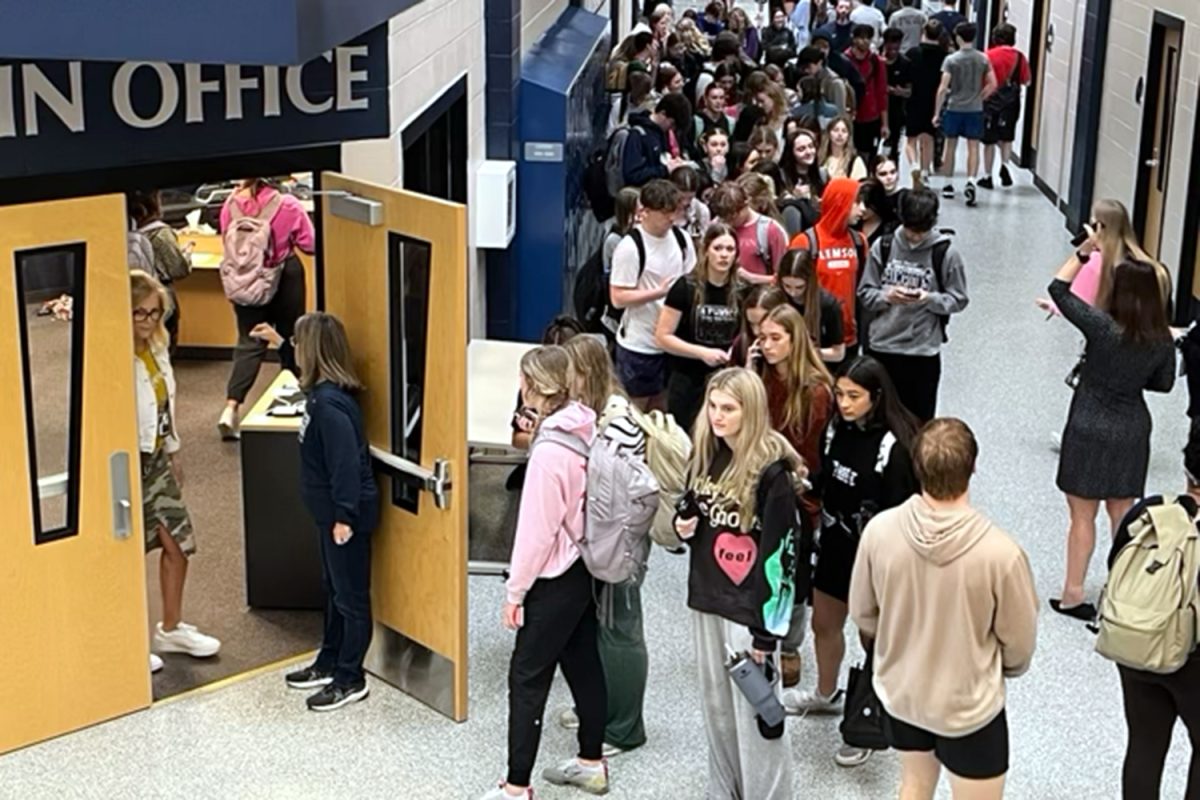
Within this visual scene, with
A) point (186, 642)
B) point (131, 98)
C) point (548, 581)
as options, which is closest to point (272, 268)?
point (186, 642)

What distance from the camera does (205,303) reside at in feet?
34.8

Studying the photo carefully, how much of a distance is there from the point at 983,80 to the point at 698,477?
483 inches

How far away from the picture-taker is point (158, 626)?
6.75 metres

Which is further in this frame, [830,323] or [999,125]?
[999,125]

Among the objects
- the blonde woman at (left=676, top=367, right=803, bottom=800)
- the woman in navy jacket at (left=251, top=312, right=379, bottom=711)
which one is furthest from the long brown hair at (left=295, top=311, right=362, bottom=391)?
the blonde woman at (left=676, top=367, right=803, bottom=800)

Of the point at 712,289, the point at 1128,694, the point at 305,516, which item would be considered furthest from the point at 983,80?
the point at 1128,694

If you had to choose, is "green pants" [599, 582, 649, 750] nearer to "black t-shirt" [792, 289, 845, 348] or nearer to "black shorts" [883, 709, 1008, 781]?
"black shorts" [883, 709, 1008, 781]

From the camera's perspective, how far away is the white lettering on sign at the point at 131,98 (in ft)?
17.6

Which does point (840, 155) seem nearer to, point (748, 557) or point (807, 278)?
point (807, 278)

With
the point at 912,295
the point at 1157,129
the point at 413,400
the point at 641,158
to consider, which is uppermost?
the point at 1157,129

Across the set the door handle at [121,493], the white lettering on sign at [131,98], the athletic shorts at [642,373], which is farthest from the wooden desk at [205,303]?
the white lettering on sign at [131,98]

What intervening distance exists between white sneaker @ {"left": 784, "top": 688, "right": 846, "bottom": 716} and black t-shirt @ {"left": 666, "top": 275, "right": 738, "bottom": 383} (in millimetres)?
1820

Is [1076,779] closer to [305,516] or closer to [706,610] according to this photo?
[706,610]

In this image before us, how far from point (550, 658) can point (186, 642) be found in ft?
6.48
